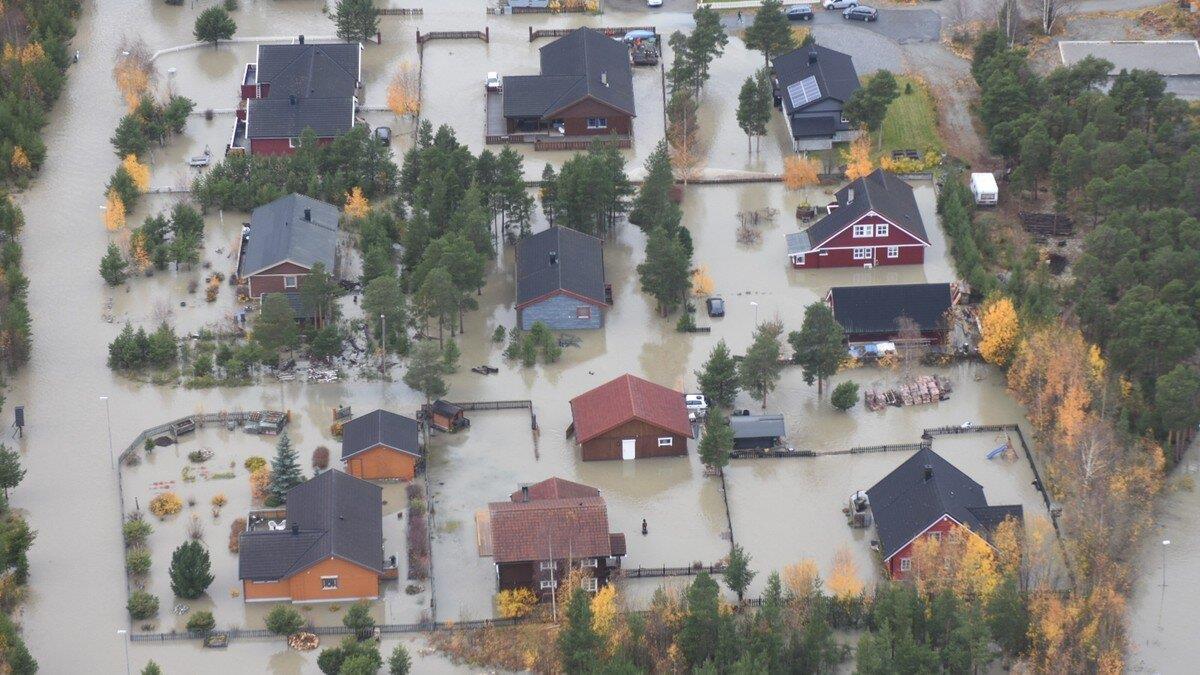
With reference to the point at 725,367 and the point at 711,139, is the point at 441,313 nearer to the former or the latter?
the point at 725,367

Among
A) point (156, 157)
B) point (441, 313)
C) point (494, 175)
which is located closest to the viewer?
point (441, 313)

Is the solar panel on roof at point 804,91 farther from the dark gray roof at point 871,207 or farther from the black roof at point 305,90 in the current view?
the black roof at point 305,90

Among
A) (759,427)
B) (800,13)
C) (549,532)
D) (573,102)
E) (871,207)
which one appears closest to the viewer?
(549,532)

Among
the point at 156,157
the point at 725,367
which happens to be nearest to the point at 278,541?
the point at 725,367

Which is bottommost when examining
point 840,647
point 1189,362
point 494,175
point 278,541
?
point 840,647

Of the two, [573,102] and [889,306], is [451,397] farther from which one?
[573,102]

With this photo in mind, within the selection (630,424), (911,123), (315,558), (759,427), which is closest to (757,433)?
(759,427)
